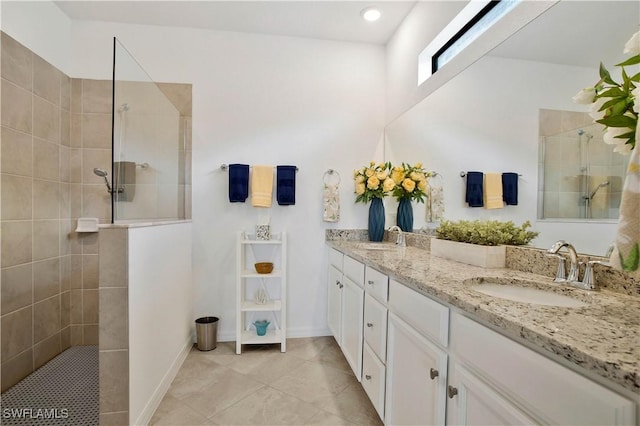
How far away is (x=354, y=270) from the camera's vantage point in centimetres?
192

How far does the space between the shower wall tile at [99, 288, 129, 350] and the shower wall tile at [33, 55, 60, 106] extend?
1.71 m

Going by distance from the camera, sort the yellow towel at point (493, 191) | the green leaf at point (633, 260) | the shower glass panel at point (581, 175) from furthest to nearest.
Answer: the yellow towel at point (493, 191), the shower glass panel at point (581, 175), the green leaf at point (633, 260)

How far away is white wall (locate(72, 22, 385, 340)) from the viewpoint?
2.54 m

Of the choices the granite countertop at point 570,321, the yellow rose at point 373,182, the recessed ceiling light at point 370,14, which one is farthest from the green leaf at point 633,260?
the recessed ceiling light at point 370,14

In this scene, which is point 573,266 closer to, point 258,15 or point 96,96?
point 258,15

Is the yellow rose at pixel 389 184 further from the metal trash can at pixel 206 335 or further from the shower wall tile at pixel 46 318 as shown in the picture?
the shower wall tile at pixel 46 318

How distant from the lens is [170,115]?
7.66 ft

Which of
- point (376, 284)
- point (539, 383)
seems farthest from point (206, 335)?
point (539, 383)

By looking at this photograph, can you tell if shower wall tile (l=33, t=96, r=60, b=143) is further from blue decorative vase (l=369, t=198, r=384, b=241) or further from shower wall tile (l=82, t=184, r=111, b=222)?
blue decorative vase (l=369, t=198, r=384, b=241)

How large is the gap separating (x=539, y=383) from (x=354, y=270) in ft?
4.32

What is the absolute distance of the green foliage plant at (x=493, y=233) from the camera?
4.51ft

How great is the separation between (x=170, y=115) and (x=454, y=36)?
2089 mm

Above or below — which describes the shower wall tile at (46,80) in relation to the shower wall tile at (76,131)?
above

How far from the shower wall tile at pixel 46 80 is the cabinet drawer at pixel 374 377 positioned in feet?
9.04
